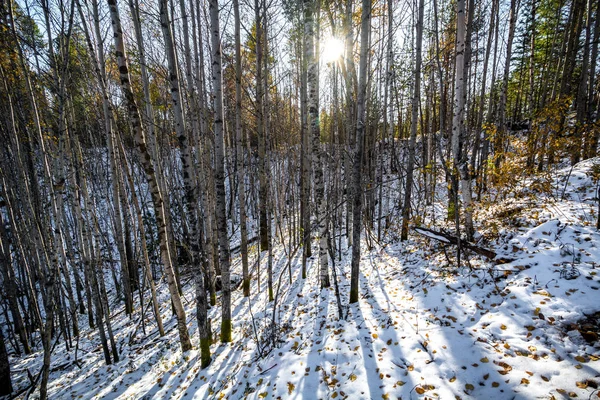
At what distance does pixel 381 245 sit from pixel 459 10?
6.95 meters

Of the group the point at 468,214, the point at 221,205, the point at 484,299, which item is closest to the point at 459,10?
the point at 468,214

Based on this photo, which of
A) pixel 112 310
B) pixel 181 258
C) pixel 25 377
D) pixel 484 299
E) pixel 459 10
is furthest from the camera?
pixel 181 258

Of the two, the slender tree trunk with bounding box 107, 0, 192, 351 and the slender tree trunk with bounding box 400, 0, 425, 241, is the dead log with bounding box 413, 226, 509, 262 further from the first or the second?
the slender tree trunk with bounding box 107, 0, 192, 351

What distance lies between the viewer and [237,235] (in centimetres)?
1545

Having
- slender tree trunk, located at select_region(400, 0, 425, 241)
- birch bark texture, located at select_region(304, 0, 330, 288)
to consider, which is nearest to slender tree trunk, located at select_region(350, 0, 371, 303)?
birch bark texture, located at select_region(304, 0, 330, 288)

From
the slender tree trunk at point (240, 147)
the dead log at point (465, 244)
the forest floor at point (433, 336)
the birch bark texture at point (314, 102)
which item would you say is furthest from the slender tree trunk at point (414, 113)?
the slender tree trunk at point (240, 147)

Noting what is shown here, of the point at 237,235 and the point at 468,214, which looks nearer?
the point at 468,214

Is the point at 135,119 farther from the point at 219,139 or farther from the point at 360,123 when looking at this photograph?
the point at 360,123

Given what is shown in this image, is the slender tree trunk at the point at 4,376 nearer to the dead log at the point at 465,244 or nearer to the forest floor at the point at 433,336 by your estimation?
the forest floor at the point at 433,336

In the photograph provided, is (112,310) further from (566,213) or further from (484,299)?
(566,213)

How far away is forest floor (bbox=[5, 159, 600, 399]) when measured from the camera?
293 cm

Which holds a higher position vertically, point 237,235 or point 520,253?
point 520,253

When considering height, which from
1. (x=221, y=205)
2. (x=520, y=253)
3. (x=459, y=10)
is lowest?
(x=520, y=253)

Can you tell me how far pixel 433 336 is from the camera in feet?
12.1
